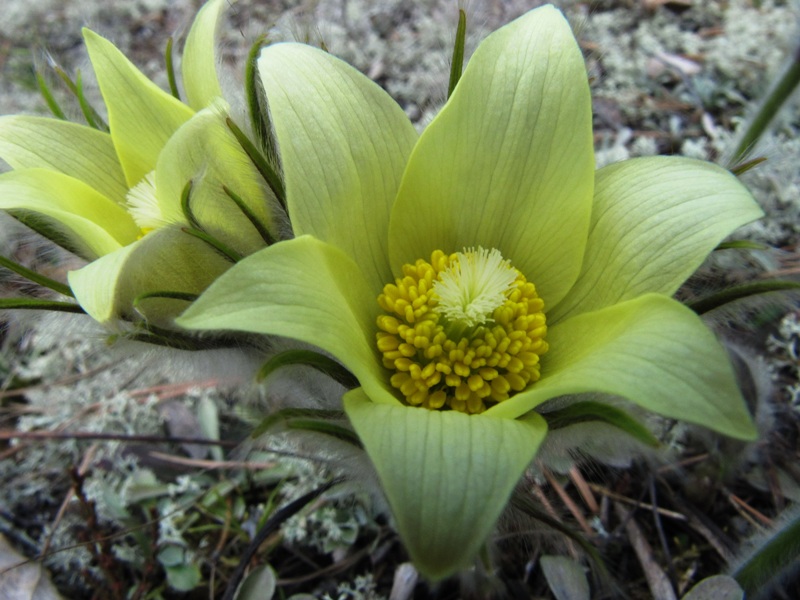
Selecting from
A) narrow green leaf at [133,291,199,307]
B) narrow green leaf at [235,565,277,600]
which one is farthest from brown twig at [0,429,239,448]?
narrow green leaf at [133,291,199,307]

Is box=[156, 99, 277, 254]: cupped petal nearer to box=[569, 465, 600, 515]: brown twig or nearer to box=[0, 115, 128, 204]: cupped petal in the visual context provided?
box=[0, 115, 128, 204]: cupped petal

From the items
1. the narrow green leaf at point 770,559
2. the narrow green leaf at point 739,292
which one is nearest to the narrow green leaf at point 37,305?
the narrow green leaf at point 739,292

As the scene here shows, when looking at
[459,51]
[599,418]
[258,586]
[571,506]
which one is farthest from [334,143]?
[571,506]

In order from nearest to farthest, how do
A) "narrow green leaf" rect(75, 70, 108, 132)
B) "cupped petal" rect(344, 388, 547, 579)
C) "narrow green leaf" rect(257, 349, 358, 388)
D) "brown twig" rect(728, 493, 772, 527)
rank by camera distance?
1. "cupped petal" rect(344, 388, 547, 579)
2. "narrow green leaf" rect(257, 349, 358, 388)
3. "narrow green leaf" rect(75, 70, 108, 132)
4. "brown twig" rect(728, 493, 772, 527)

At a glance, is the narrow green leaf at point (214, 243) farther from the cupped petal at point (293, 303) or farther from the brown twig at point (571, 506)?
the brown twig at point (571, 506)

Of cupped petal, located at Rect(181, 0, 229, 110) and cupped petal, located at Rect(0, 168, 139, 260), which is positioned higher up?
cupped petal, located at Rect(181, 0, 229, 110)
